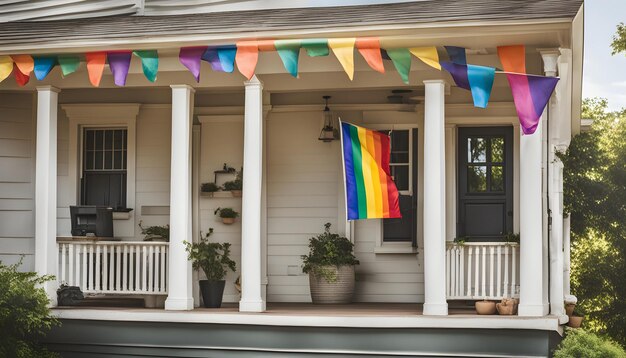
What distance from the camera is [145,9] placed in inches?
607

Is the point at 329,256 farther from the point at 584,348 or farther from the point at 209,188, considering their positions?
the point at 584,348

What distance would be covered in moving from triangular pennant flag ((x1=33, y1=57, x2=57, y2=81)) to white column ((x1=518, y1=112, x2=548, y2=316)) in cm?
577

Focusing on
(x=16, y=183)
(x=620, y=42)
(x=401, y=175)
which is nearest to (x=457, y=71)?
(x=401, y=175)

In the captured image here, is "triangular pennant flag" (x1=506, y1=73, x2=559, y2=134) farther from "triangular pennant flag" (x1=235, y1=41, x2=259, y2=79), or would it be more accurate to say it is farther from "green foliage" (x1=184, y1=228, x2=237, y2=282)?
"green foliage" (x1=184, y1=228, x2=237, y2=282)

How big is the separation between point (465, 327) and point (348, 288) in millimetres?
3033

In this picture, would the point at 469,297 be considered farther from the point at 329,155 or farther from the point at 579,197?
the point at 579,197

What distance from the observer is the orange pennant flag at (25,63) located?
41.2 ft

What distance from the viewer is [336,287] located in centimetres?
1407

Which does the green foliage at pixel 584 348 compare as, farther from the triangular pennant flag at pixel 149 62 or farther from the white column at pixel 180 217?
the triangular pennant flag at pixel 149 62

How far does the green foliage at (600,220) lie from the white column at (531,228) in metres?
9.62

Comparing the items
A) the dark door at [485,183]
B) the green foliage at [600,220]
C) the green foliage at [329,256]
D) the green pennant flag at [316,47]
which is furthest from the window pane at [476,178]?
the green foliage at [600,220]

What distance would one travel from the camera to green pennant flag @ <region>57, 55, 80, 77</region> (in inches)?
494

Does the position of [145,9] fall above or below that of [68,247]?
above

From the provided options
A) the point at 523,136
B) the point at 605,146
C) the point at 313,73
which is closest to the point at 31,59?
the point at 313,73
